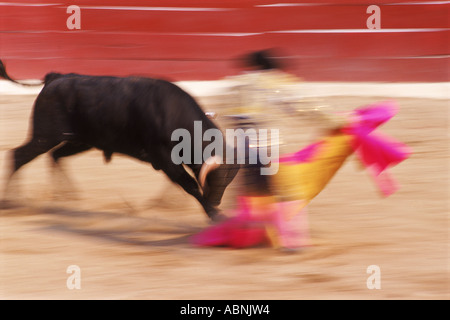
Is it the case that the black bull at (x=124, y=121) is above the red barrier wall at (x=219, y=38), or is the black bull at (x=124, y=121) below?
below

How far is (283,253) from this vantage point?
11.1ft

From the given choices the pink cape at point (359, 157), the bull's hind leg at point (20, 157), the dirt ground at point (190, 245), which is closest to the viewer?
the dirt ground at point (190, 245)

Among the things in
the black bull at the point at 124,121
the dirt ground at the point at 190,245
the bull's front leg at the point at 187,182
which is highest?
the black bull at the point at 124,121

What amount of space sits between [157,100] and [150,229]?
0.64m

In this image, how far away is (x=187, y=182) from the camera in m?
3.73

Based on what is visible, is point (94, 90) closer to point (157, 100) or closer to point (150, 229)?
point (157, 100)

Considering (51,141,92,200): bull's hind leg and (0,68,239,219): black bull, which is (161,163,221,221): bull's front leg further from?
(51,141,92,200): bull's hind leg

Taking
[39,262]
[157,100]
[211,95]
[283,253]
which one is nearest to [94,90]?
[157,100]

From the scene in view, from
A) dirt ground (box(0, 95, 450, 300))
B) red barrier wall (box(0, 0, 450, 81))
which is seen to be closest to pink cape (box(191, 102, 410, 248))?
dirt ground (box(0, 95, 450, 300))

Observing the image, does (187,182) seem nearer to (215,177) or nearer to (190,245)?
(215,177)

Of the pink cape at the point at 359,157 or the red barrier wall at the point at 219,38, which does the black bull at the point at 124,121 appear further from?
the red barrier wall at the point at 219,38

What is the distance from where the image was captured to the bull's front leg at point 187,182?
371 centimetres

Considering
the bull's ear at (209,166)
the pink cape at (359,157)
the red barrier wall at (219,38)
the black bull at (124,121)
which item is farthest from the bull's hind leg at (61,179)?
the red barrier wall at (219,38)

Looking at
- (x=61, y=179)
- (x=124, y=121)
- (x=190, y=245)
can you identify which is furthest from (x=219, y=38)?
(x=190, y=245)
